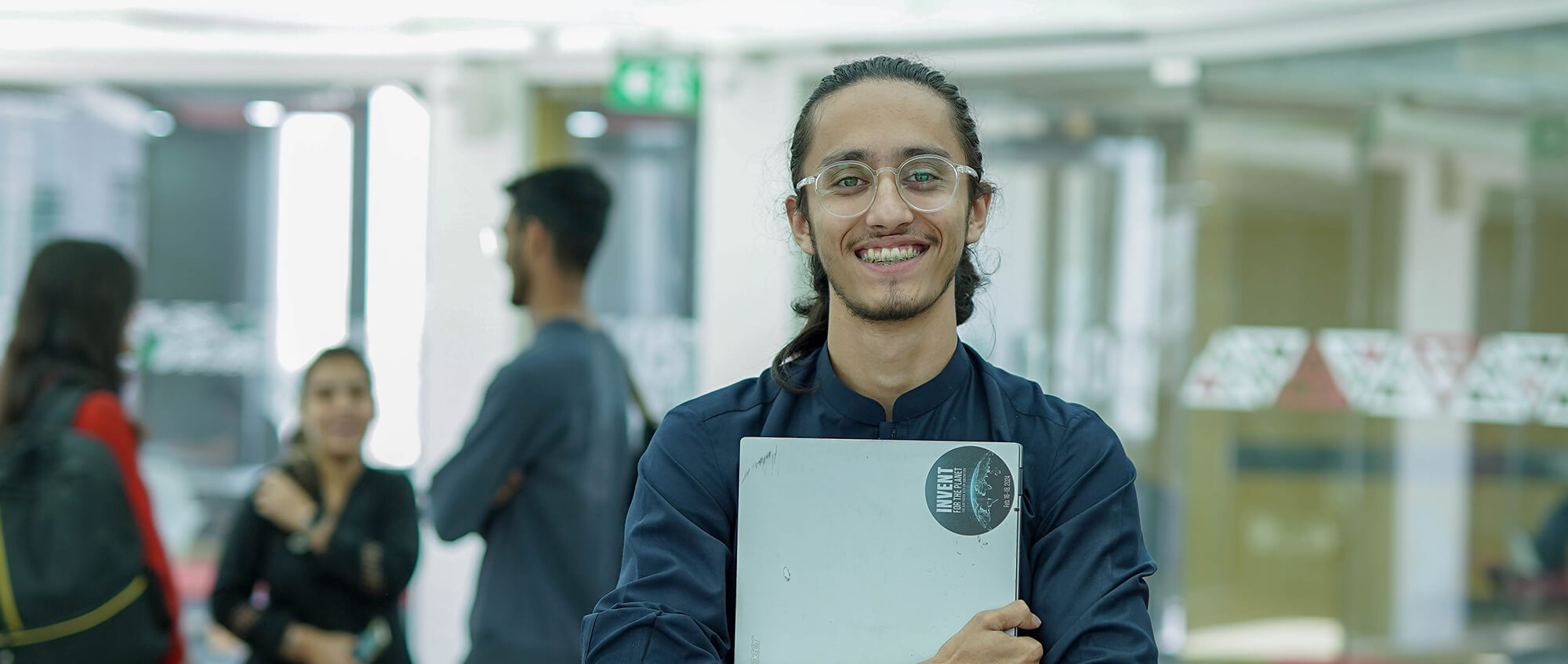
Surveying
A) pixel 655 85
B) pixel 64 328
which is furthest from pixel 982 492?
pixel 655 85

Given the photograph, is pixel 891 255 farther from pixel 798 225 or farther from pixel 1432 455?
pixel 1432 455

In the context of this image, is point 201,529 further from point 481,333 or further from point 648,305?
point 648,305

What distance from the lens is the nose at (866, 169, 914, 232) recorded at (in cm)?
143

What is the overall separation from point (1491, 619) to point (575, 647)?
4.33 meters

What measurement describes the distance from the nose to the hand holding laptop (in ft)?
1.44

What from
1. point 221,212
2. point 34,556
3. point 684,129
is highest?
point 684,129

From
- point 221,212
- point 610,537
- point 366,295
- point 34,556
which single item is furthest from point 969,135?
point 221,212

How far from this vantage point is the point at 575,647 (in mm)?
2559

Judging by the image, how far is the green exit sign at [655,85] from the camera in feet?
17.7

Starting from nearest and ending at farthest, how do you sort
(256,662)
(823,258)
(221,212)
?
1. (823,258)
2. (256,662)
3. (221,212)

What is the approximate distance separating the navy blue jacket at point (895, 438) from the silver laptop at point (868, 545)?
43mm

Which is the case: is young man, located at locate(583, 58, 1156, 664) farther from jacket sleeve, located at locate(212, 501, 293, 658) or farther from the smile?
jacket sleeve, located at locate(212, 501, 293, 658)

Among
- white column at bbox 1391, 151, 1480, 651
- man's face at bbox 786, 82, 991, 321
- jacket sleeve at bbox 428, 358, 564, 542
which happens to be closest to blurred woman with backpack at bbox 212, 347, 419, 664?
jacket sleeve at bbox 428, 358, 564, 542

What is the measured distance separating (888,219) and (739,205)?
4.53m
